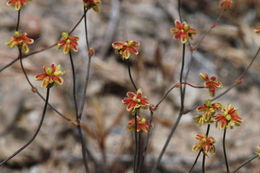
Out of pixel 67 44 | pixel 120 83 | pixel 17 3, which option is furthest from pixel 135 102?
pixel 120 83

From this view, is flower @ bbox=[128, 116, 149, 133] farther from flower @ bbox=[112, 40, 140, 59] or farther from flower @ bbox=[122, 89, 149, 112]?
flower @ bbox=[112, 40, 140, 59]

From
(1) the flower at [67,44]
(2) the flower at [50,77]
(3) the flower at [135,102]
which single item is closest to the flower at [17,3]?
(1) the flower at [67,44]

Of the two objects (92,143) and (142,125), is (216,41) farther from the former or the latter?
(142,125)

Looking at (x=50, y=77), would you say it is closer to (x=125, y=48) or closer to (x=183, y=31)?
(x=125, y=48)

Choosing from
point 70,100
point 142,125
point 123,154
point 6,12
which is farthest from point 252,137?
point 6,12

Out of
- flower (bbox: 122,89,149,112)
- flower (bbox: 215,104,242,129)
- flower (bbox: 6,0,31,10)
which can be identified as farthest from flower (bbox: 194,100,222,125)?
flower (bbox: 6,0,31,10)

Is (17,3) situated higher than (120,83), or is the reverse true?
(120,83)

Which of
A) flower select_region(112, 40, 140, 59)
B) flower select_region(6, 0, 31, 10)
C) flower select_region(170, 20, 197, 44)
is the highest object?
flower select_region(170, 20, 197, 44)

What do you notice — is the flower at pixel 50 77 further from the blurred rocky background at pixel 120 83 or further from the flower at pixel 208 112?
the blurred rocky background at pixel 120 83
